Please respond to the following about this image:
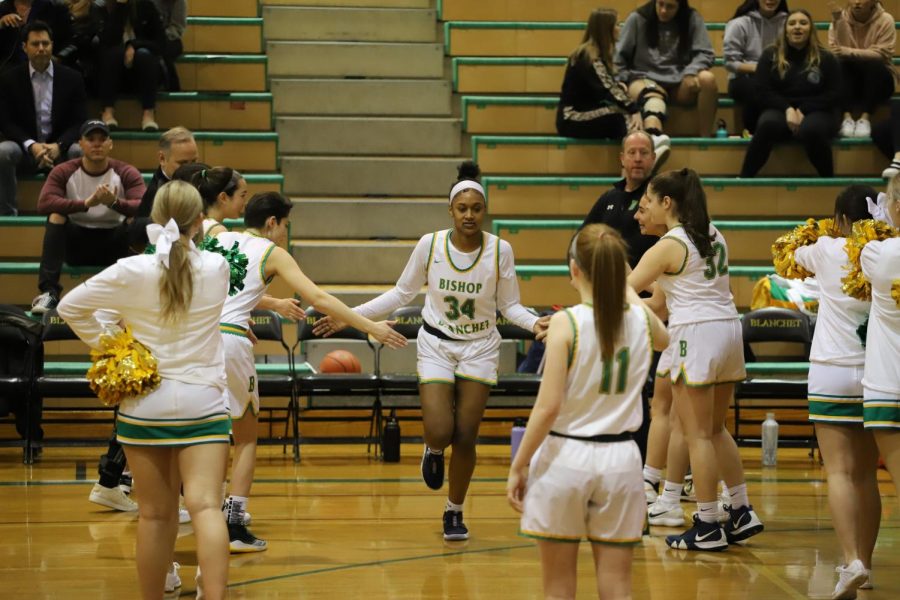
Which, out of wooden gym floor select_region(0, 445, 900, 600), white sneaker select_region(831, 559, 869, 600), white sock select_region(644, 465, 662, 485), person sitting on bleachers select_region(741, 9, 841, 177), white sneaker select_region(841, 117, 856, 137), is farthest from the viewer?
white sneaker select_region(841, 117, 856, 137)

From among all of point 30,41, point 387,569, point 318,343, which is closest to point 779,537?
point 387,569

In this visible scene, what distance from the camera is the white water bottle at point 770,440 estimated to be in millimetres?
8242

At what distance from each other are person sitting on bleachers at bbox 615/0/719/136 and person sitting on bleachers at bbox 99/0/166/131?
4024 mm

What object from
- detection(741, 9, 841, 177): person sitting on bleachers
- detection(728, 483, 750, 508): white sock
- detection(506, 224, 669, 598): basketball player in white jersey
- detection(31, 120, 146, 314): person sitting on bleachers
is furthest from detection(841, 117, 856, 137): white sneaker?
detection(506, 224, 669, 598): basketball player in white jersey

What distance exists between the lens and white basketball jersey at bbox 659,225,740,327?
18.8 feet

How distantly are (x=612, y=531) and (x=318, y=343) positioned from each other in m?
5.87

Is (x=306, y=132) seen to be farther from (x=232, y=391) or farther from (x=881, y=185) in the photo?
(x=232, y=391)

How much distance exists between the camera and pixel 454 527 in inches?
239

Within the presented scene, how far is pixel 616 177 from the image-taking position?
10492mm

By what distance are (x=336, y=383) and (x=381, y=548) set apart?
2.58 m

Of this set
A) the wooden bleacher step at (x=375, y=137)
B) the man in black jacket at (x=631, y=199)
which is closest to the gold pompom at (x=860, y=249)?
the man in black jacket at (x=631, y=199)

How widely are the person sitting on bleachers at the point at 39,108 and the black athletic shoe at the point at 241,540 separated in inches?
194

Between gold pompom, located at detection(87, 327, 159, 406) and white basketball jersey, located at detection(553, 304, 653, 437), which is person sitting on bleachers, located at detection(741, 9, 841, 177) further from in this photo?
gold pompom, located at detection(87, 327, 159, 406)

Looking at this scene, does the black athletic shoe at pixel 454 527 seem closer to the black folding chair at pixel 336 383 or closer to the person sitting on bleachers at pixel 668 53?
the black folding chair at pixel 336 383
